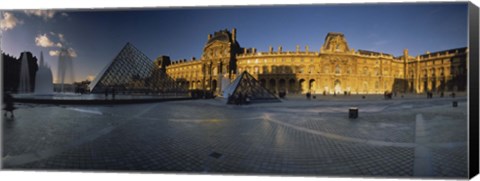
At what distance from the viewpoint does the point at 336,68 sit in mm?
15672

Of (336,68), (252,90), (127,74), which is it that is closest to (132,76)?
(127,74)

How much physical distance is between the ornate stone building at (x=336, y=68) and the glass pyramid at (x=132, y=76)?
101 inches

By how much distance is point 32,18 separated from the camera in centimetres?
520

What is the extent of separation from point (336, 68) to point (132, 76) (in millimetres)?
16863

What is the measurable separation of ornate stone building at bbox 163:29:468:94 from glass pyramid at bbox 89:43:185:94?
2560 mm

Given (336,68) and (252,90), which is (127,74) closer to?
(252,90)

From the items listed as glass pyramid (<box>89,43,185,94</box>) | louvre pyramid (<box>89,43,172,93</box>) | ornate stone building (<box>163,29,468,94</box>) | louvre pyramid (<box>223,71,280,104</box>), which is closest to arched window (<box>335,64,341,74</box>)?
ornate stone building (<box>163,29,468,94</box>)

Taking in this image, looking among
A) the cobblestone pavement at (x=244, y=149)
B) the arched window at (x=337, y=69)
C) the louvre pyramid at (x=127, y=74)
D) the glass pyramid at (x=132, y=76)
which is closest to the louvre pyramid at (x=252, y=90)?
the arched window at (x=337, y=69)

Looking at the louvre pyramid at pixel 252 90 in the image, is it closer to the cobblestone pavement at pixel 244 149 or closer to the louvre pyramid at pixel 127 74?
the louvre pyramid at pixel 127 74

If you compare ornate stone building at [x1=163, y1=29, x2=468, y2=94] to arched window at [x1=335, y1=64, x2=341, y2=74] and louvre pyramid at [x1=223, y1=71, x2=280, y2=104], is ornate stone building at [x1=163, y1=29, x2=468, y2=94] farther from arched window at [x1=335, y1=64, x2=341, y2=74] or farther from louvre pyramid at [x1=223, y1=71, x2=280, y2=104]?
louvre pyramid at [x1=223, y1=71, x2=280, y2=104]

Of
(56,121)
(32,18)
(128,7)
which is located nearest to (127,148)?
(128,7)

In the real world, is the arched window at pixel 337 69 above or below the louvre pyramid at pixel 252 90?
above

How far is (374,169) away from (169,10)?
17.2 feet

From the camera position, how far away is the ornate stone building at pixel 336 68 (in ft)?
21.0
